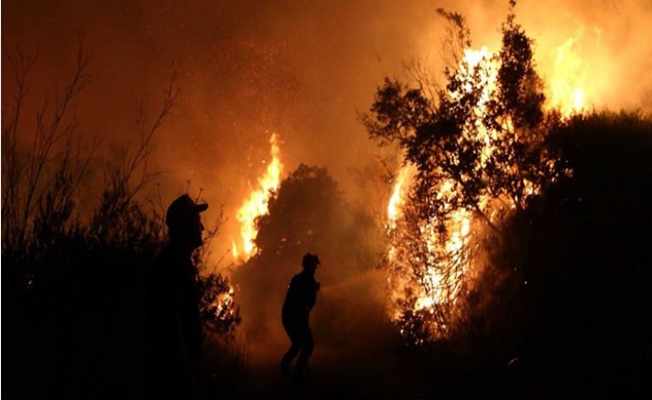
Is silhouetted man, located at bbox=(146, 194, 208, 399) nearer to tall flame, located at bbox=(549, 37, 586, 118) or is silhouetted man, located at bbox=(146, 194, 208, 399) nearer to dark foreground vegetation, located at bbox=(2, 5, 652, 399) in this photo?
dark foreground vegetation, located at bbox=(2, 5, 652, 399)

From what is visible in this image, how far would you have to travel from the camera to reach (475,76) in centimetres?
1295

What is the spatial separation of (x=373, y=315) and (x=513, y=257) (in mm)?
6920

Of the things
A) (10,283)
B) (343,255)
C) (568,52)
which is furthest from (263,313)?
(10,283)

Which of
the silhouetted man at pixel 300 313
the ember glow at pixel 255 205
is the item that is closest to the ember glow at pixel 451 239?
the silhouetted man at pixel 300 313

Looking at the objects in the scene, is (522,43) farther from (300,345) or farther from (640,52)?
(300,345)

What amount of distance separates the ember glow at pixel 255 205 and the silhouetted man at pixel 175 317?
112ft

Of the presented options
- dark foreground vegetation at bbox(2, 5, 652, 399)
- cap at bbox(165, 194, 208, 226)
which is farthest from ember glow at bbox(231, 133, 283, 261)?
cap at bbox(165, 194, 208, 226)

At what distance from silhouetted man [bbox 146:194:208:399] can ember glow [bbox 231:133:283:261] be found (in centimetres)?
3424

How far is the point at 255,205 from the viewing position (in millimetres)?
40281

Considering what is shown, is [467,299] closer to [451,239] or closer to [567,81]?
[451,239]

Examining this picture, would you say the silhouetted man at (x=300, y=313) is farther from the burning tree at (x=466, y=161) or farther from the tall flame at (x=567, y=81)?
the tall flame at (x=567, y=81)

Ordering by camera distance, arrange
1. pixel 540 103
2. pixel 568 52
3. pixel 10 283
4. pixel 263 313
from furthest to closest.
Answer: pixel 263 313
pixel 568 52
pixel 540 103
pixel 10 283

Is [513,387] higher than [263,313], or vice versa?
[263,313]

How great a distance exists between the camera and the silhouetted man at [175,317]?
3920 mm
